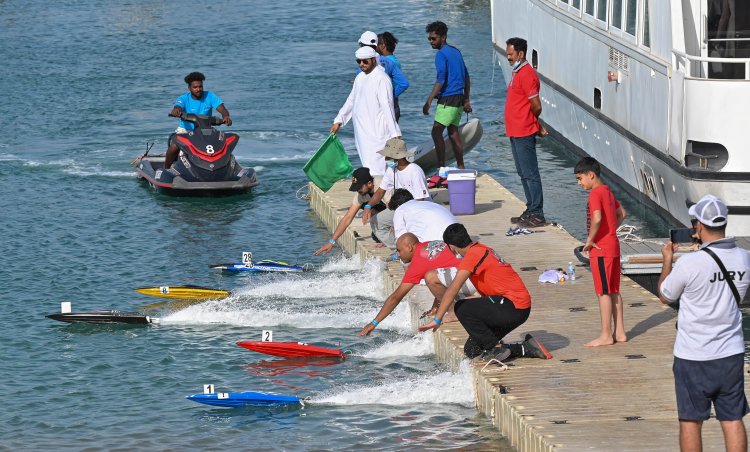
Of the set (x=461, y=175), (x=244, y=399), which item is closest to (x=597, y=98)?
(x=461, y=175)

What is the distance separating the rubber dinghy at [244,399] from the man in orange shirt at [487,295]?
176cm

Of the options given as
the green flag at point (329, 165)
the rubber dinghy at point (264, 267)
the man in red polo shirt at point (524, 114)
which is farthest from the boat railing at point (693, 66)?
the rubber dinghy at point (264, 267)

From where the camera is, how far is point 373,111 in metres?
17.3

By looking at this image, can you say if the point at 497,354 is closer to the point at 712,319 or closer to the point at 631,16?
the point at 712,319

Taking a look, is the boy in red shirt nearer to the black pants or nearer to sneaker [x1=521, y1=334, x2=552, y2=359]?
sneaker [x1=521, y1=334, x2=552, y2=359]

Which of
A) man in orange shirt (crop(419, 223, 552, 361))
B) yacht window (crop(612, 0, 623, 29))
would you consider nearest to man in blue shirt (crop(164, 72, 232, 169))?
yacht window (crop(612, 0, 623, 29))

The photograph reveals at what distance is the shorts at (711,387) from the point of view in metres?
8.88

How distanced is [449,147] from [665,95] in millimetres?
4696

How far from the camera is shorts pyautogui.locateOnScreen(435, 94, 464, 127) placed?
64.4ft

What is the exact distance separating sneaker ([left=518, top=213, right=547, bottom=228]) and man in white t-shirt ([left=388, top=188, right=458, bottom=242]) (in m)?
3.25

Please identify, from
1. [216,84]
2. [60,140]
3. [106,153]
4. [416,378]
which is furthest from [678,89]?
[216,84]

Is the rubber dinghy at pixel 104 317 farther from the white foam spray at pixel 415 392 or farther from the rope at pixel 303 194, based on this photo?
the rope at pixel 303 194

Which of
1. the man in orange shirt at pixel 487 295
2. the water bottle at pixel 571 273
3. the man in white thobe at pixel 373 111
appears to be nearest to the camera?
the man in orange shirt at pixel 487 295

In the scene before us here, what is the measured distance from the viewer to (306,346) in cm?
1405
